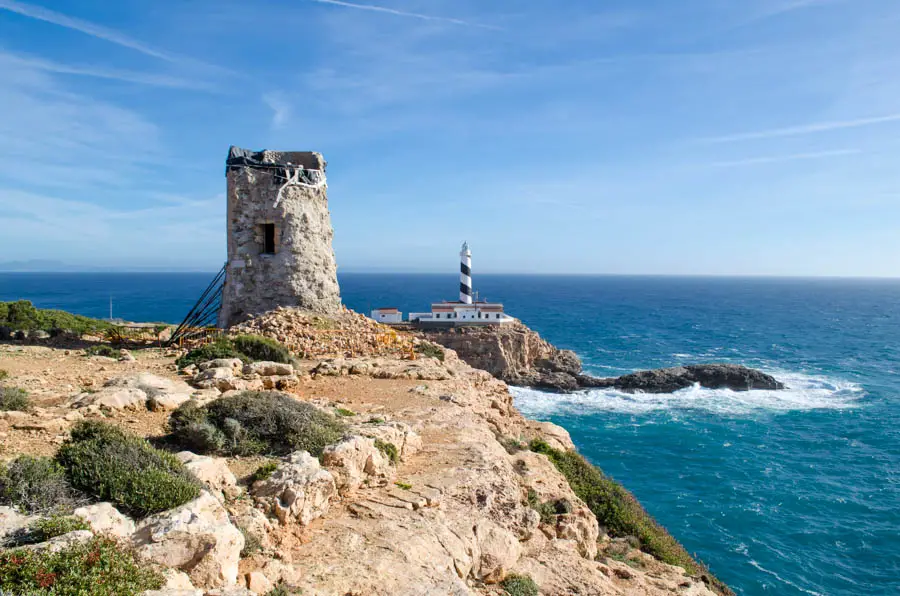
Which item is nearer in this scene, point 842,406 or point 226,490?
point 226,490

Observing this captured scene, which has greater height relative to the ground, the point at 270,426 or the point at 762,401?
the point at 270,426

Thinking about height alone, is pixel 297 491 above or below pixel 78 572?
below

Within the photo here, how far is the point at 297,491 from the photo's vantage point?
6.79 meters

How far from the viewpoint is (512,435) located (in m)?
12.2

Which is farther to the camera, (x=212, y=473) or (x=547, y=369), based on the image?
(x=547, y=369)

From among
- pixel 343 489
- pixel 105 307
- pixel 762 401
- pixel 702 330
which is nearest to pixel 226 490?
pixel 343 489

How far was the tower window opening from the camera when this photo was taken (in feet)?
60.0

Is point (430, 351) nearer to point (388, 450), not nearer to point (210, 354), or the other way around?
point (210, 354)

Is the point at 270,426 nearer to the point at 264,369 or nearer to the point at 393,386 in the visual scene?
the point at 264,369

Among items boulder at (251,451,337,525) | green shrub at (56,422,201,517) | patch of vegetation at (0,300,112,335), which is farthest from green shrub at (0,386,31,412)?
patch of vegetation at (0,300,112,335)

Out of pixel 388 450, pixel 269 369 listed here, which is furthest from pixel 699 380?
pixel 388 450

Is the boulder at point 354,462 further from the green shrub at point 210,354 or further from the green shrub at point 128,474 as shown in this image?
the green shrub at point 210,354

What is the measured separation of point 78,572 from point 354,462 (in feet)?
13.4

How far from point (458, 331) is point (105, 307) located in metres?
80.5
